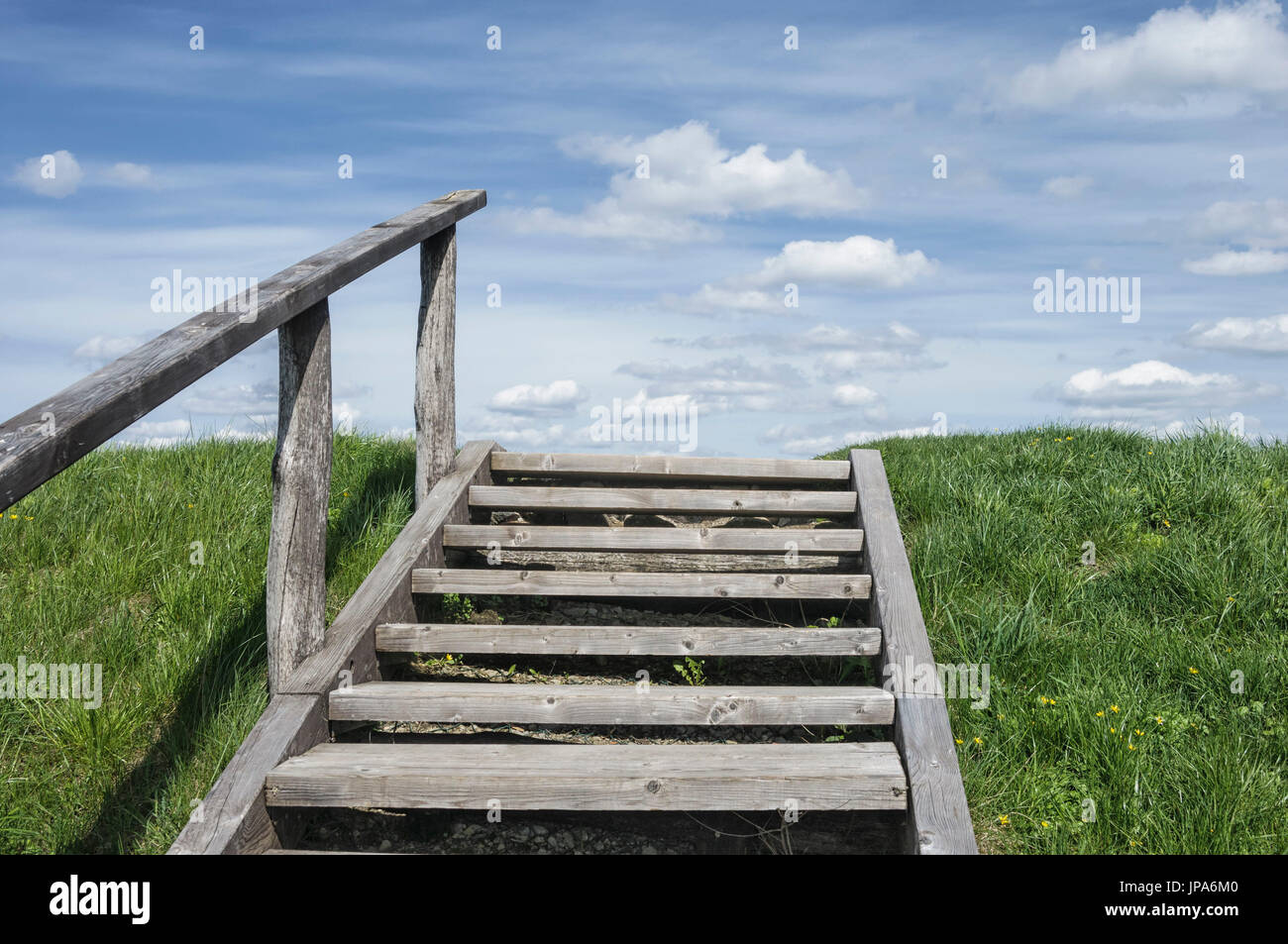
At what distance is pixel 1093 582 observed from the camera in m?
4.50

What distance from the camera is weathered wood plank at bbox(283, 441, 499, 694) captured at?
3309 mm

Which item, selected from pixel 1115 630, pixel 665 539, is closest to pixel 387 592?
pixel 665 539

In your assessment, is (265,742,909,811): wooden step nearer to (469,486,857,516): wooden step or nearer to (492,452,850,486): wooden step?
(469,486,857,516): wooden step

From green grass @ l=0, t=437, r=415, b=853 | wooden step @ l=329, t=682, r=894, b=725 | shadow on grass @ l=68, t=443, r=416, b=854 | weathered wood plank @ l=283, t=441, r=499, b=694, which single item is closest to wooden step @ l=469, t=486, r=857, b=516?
weathered wood plank @ l=283, t=441, r=499, b=694

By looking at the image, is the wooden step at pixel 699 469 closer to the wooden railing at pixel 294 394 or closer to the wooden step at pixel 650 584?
the wooden railing at pixel 294 394

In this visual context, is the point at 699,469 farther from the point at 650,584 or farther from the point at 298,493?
the point at 298,493

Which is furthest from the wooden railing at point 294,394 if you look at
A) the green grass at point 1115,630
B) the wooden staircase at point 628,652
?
the green grass at point 1115,630

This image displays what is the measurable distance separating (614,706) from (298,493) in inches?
54.0

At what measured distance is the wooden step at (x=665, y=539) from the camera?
4293 millimetres
